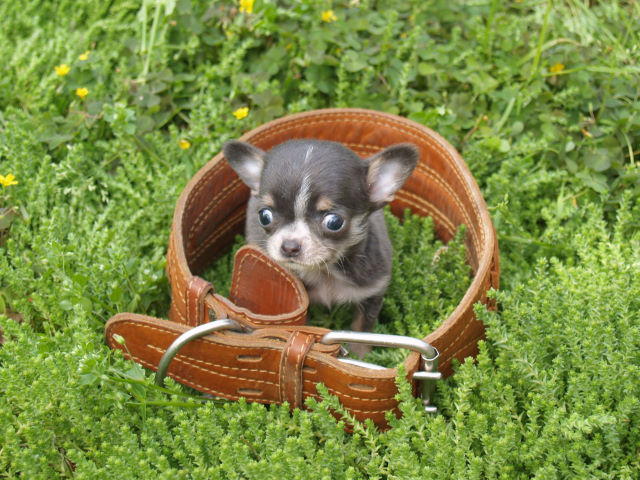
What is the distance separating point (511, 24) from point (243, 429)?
3.95 m

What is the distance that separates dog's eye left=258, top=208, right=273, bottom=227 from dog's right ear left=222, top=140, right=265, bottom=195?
0.26 metres

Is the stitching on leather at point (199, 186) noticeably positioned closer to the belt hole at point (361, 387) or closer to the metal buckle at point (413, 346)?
the metal buckle at point (413, 346)

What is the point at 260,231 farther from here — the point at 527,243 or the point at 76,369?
the point at 527,243

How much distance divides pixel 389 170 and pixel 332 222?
0.48m

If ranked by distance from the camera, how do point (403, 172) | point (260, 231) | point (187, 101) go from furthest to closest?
point (187, 101), point (260, 231), point (403, 172)

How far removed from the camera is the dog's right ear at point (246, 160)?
147 inches

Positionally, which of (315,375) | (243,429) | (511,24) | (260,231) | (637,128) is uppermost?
(511,24)

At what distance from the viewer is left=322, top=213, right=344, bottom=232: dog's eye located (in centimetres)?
346

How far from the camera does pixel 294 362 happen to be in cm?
297

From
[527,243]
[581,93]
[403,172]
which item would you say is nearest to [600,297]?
[527,243]

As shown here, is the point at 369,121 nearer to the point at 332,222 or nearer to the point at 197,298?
the point at 332,222

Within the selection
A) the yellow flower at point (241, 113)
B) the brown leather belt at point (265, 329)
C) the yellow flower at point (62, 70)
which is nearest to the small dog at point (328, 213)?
the brown leather belt at point (265, 329)

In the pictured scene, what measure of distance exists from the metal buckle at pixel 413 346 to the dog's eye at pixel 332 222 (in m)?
0.69

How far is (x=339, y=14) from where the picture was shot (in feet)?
17.3
